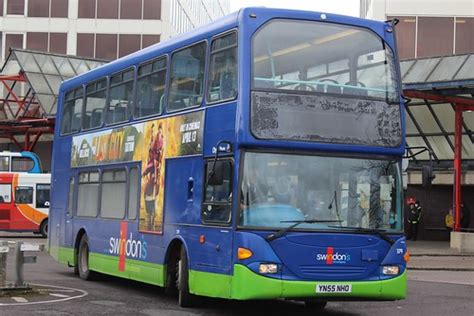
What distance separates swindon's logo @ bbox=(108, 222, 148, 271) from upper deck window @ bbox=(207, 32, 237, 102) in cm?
322

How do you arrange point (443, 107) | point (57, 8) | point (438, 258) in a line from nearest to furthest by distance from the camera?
point (438, 258) < point (443, 107) < point (57, 8)

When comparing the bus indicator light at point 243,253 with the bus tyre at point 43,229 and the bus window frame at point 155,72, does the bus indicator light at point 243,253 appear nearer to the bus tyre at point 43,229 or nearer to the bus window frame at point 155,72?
the bus window frame at point 155,72

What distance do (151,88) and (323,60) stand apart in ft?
12.1

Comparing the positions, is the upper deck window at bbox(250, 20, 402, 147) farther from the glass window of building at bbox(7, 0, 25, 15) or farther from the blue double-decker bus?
the glass window of building at bbox(7, 0, 25, 15)

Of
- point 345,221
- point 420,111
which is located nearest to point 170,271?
point 345,221

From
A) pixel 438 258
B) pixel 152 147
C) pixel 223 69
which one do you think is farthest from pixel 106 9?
pixel 223 69

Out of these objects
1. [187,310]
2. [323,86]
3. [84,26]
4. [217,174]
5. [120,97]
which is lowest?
[187,310]

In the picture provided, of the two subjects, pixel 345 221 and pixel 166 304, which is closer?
pixel 345 221

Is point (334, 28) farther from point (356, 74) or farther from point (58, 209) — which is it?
point (58, 209)

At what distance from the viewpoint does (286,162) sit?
10.5m

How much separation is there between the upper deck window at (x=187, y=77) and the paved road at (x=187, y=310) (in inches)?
117

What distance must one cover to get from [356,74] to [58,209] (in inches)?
350

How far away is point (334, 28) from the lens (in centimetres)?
1116

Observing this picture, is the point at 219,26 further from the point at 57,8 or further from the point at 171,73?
the point at 57,8
